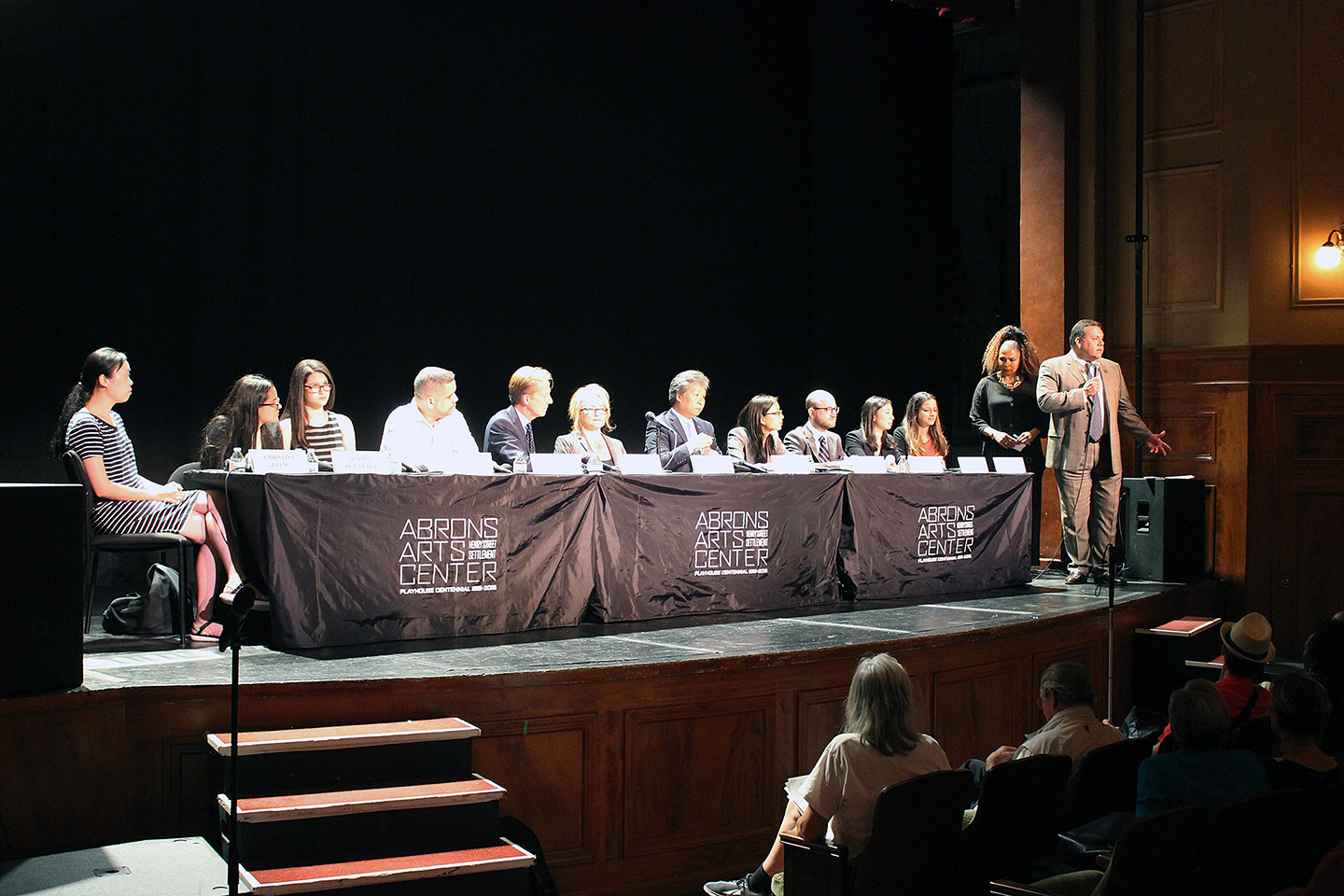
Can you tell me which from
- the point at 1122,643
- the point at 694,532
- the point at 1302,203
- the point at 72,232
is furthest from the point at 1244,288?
the point at 72,232

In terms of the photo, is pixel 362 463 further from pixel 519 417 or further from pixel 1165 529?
pixel 1165 529

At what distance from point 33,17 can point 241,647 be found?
11.5 feet

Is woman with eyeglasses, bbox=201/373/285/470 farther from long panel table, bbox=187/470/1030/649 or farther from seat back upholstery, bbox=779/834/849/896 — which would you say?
seat back upholstery, bbox=779/834/849/896

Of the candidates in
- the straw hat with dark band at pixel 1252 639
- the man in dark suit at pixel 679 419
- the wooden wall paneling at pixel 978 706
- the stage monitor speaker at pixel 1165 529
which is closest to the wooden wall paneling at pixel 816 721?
the wooden wall paneling at pixel 978 706

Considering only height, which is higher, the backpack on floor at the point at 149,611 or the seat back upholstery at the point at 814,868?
the backpack on floor at the point at 149,611

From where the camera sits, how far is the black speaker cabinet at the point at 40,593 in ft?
10.7

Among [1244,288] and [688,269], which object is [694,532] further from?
[1244,288]

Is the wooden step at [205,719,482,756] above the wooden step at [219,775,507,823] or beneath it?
above

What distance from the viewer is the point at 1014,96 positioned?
10.6 meters

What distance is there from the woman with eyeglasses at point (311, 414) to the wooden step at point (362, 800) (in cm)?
192

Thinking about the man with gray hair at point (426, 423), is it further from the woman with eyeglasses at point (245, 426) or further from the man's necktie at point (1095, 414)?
Answer: the man's necktie at point (1095, 414)

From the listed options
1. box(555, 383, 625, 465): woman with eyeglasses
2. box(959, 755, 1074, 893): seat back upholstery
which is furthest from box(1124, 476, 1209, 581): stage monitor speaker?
box(959, 755, 1074, 893): seat back upholstery

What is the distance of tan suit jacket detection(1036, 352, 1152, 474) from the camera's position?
22.2 ft

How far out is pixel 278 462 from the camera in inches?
164
